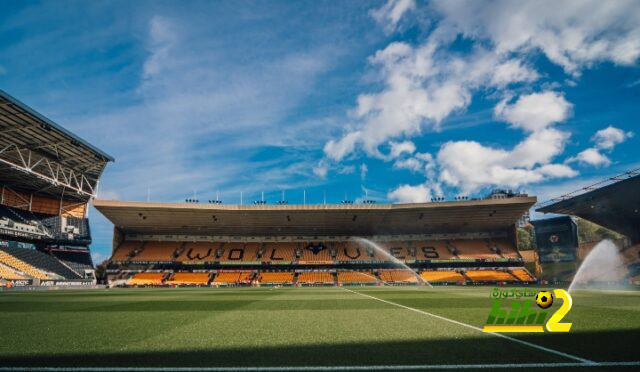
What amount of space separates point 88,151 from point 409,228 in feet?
154

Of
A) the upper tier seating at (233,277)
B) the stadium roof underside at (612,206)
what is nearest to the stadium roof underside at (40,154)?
the upper tier seating at (233,277)

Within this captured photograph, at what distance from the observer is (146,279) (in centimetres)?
5184

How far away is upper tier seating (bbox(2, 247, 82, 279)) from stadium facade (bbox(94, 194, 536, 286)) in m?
5.44

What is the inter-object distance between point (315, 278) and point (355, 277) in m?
6.02

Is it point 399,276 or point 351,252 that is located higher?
point 351,252

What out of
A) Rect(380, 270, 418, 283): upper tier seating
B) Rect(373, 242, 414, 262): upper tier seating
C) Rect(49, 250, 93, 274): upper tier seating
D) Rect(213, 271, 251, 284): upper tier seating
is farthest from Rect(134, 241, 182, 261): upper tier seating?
Rect(380, 270, 418, 283): upper tier seating

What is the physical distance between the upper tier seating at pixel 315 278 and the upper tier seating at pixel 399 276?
7800 mm

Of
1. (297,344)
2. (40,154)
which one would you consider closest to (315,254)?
(40,154)

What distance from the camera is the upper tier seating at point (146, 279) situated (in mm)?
50459

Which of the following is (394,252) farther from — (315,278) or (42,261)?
(42,261)

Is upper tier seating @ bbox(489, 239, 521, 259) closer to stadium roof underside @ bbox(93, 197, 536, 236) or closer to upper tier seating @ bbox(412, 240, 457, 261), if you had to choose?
stadium roof underside @ bbox(93, 197, 536, 236)

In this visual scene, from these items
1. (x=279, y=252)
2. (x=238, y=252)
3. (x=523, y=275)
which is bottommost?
(x=523, y=275)

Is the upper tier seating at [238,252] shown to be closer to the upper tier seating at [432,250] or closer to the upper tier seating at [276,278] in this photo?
the upper tier seating at [276,278]

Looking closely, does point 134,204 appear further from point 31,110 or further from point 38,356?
point 38,356
